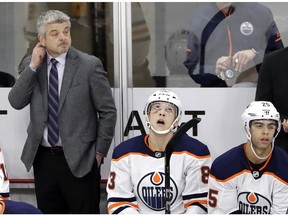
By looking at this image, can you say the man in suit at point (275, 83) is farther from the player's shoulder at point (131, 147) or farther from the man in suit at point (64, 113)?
the man in suit at point (64, 113)

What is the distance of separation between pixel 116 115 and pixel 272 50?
114 cm

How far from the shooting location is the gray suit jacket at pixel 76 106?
15.9ft

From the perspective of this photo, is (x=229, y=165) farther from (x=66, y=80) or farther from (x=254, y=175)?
(x=66, y=80)

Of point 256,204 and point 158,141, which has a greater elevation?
point 158,141

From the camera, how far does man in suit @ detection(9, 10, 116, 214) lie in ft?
15.9

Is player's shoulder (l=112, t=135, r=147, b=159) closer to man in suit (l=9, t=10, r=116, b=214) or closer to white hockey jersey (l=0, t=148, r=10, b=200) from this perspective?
man in suit (l=9, t=10, r=116, b=214)

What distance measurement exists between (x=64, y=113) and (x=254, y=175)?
1.28 meters

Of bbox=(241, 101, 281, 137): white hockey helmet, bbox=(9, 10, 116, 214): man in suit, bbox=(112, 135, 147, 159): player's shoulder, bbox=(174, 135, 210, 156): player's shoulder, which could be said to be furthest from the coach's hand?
bbox=(241, 101, 281, 137): white hockey helmet

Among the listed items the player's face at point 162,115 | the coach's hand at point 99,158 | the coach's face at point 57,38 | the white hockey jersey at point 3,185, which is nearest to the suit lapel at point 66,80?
the coach's face at point 57,38

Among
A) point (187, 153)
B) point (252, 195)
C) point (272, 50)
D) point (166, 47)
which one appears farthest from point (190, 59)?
point (252, 195)

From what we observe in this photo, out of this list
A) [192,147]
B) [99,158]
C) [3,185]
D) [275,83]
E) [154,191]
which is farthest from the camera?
[99,158]

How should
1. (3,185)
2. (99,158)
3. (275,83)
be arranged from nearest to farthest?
(3,185) < (275,83) < (99,158)

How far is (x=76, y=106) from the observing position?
192 inches

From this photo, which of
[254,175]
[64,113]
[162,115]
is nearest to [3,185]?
[64,113]
